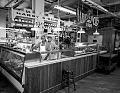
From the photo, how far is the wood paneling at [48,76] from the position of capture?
3340mm

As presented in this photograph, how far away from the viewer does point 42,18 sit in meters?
6.88

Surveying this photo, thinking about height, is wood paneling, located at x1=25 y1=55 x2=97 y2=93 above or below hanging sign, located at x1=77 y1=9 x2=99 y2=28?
below

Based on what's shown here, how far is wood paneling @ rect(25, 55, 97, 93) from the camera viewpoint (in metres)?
3.34

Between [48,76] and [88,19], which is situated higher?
[88,19]

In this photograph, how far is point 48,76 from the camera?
3.85 metres

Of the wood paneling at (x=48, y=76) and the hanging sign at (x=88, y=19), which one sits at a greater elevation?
the hanging sign at (x=88, y=19)

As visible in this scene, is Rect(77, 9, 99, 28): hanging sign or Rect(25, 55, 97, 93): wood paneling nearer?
Rect(25, 55, 97, 93): wood paneling

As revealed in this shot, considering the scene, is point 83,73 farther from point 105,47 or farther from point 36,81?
point 105,47

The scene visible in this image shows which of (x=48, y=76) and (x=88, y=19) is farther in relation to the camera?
(x=88, y=19)

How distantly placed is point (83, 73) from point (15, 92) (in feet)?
Answer: 10.5

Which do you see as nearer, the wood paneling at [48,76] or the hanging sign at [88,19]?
the wood paneling at [48,76]

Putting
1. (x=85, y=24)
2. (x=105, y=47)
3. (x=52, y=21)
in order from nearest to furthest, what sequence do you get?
(x=85, y=24) → (x=52, y=21) → (x=105, y=47)

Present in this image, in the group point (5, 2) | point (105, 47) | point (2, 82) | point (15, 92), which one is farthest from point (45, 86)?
point (5, 2)

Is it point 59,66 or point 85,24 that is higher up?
point 85,24
